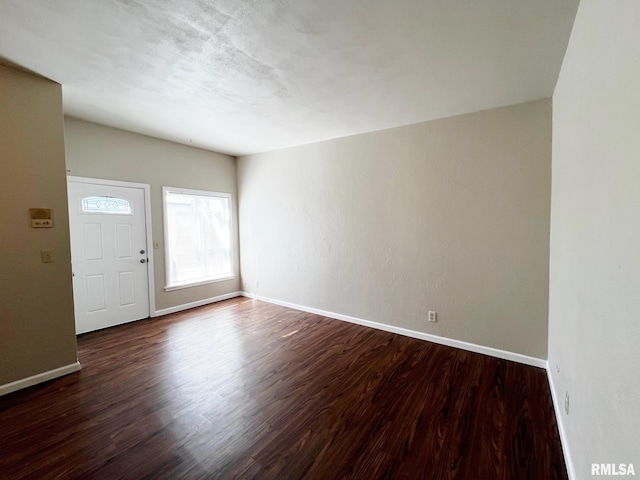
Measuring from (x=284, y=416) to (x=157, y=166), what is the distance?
3.96m

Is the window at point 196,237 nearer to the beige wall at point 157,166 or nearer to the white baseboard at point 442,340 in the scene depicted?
the beige wall at point 157,166

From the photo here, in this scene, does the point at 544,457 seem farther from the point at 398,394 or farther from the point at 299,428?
the point at 299,428

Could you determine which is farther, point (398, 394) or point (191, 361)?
point (191, 361)

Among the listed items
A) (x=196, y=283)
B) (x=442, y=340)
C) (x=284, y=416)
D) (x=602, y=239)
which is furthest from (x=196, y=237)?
(x=602, y=239)

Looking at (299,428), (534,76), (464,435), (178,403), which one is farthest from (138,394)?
(534,76)

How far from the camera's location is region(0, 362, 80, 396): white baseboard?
2.25m

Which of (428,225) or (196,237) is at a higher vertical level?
(428,225)

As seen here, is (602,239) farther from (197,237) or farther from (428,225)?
(197,237)

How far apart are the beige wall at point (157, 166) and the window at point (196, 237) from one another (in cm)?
11

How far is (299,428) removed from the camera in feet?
6.07

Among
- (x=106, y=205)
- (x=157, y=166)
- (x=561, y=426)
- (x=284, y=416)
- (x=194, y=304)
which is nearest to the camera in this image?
(x=561, y=426)

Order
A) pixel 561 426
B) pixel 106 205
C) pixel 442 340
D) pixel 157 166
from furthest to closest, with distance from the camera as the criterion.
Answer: pixel 157 166
pixel 106 205
pixel 442 340
pixel 561 426

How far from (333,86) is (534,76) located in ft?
5.48

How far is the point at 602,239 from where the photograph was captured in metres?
1.06
